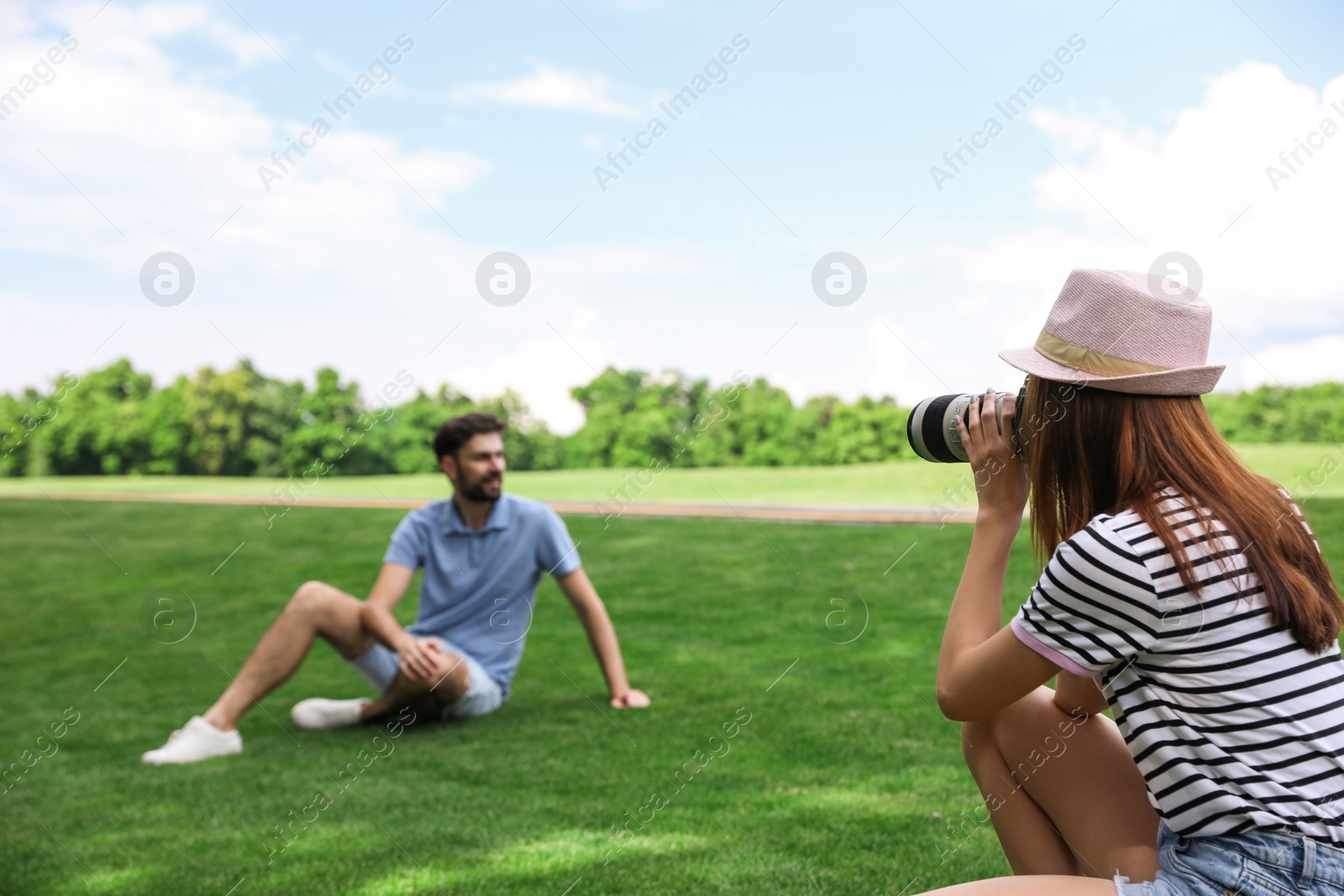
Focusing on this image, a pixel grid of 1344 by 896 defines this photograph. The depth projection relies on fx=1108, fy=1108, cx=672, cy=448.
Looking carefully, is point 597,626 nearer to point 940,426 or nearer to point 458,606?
point 458,606

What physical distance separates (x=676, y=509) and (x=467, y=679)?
1257cm

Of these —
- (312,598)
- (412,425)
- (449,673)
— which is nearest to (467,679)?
(449,673)

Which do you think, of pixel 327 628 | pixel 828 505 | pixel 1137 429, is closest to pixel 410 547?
pixel 327 628

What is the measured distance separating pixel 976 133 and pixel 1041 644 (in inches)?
190

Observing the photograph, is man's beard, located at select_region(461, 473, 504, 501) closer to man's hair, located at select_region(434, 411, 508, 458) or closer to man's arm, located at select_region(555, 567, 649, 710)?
man's hair, located at select_region(434, 411, 508, 458)

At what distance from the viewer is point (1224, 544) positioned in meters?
1.61

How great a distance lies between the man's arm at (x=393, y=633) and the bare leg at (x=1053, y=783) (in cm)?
315

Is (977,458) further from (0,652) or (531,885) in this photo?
(0,652)

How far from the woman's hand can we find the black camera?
0.06 metres

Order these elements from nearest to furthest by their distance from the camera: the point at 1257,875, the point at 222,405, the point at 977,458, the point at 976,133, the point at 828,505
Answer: the point at 1257,875, the point at 977,458, the point at 976,133, the point at 828,505, the point at 222,405

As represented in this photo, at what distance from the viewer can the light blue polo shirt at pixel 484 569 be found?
5.26 m

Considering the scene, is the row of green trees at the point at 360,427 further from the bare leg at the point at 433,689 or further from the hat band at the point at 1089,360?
the hat band at the point at 1089,360

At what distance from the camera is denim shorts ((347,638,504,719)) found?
5078 mm

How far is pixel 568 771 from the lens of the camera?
4.29m
